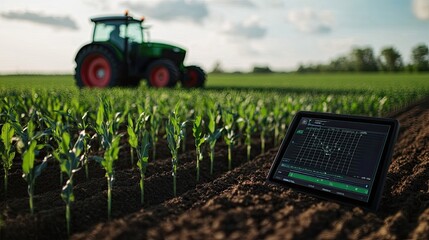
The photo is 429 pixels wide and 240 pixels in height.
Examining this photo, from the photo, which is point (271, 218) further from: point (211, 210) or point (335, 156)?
point (335, 156)

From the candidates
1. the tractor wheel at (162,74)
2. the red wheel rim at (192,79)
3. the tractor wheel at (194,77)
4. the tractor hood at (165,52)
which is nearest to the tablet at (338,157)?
the tractor wheel at (162,74)

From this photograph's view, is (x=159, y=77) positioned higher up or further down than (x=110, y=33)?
further down

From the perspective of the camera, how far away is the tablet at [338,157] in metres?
2.88

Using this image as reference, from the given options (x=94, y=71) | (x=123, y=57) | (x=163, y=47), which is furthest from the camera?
(x=94, y=71)

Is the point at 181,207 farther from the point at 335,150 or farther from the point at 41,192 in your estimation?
the point at 41,192

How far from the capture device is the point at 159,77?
13656 millimetres

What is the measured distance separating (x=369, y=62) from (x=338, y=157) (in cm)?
9293

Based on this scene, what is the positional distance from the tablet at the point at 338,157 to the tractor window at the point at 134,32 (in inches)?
427

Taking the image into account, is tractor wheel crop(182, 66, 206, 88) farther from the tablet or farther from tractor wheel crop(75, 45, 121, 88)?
the tablet

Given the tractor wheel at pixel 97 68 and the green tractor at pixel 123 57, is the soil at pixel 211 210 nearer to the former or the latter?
the tractor wheel at pixel 97 68

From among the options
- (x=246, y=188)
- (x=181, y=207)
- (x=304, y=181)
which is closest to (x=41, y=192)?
(x=181, y=207)

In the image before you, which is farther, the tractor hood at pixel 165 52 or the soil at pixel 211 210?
the tractor hood at pixel 165 52

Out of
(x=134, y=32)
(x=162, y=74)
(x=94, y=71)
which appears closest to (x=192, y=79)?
(x=162, y=74)

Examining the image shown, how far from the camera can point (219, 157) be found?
211 inches
